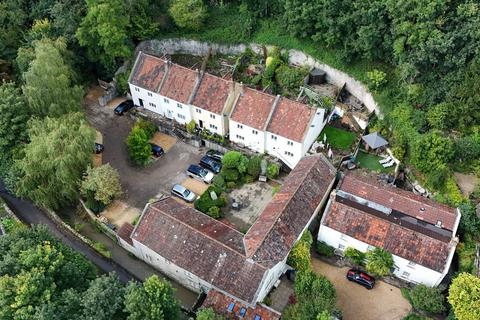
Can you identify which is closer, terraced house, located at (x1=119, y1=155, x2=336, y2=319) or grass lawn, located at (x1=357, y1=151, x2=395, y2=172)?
terraced house, located at (x1=119, y1=155, x2=336, y2=319)

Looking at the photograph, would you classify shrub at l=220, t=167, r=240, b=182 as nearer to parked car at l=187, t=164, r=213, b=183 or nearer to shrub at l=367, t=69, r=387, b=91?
parked car at l=187, t=164, r=213, b=183

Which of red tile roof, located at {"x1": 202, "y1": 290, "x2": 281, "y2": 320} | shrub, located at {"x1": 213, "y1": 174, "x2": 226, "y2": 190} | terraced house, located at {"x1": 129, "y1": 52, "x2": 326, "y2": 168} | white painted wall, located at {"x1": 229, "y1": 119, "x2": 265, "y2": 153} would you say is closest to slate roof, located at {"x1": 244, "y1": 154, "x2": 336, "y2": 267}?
red tile roof, located at {"x1": 202, "y1": 290, "x2": 281, "y2": 320}

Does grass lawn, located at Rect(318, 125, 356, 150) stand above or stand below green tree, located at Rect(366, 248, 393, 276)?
above

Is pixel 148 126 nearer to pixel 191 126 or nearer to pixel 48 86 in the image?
pixel 191 126

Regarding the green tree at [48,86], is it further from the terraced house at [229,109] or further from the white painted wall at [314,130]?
the white painted wall at [314,130]

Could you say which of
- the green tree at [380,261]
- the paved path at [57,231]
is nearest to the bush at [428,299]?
the green tree at [380,261]

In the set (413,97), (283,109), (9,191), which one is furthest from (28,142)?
(413,97)
